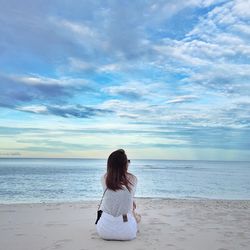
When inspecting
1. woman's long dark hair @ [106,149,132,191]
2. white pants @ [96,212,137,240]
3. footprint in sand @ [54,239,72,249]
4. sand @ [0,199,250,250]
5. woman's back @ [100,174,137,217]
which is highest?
woman's long dark hair @ [106,149,132,191]

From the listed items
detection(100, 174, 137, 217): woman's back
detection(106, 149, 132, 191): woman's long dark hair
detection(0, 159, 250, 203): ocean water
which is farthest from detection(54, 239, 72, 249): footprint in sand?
detection(0, 159, 250, 203): ocean water

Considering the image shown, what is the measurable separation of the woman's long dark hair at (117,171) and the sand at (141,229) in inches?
46.7

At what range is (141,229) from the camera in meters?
→ 7.94

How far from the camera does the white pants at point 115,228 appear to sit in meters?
6.68

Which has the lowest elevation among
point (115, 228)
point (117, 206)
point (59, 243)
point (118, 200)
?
point (59, 243)

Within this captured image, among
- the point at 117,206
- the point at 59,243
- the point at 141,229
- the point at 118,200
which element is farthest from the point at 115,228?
the point at 141,229

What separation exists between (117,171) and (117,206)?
0.78 meters

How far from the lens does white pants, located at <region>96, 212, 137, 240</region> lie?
21.9ft

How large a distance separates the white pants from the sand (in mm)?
128

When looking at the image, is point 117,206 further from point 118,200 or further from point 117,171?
point 117,171

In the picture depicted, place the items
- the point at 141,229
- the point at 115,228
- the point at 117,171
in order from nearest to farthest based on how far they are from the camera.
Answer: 1. the point at 117,171
2. the point at 115,228
3. the point at 141,229

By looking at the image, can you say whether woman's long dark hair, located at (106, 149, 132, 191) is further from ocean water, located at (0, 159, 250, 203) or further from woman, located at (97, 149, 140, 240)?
ocean water, located at (0, 159, 250, 203)

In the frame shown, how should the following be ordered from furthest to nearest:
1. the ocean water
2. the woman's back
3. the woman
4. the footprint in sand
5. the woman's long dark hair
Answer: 1. the ocean water
2. the woman's back
3. the woman
4. the woman's long dark hair
5. the footprint in sand

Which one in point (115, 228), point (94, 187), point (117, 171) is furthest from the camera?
point (94, 187)
